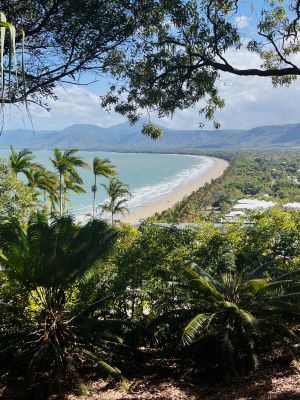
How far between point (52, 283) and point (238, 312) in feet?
9.51

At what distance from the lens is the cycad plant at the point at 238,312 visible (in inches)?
229

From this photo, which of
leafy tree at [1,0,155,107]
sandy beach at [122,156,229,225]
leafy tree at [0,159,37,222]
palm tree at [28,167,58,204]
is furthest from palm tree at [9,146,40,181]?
leafy tree at [1,0,155,107]

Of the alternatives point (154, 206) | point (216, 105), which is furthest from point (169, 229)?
point (154, 206)

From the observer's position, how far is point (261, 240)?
862 cm

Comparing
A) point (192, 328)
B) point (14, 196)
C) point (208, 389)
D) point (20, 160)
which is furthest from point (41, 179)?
point (208, 389)

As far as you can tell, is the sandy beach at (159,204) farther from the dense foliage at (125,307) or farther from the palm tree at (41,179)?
the dense foliage at (125,307)

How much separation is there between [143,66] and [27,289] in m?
5.00

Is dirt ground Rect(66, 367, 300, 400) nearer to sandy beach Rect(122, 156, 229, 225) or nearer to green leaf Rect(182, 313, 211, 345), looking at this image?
green leaf Rect(182, 313, 211, 345)

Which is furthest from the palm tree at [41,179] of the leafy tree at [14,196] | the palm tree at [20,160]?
the leafy tree at [14,196]

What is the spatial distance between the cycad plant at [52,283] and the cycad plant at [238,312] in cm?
148

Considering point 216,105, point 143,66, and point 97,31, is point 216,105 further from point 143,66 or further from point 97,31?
point 97,31

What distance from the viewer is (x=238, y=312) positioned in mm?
6117

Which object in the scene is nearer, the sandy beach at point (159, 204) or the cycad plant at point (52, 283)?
the cycad plant at point (52, 283)

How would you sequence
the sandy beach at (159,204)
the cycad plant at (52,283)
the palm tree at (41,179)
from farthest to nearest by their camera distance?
1. the sandy beach at (159,204)
2. the palm tree at (41,179)
3. the cycad plant at (52,283)
